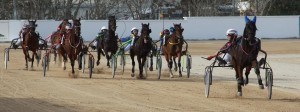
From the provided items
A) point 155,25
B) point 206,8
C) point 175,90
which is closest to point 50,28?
point 155,25

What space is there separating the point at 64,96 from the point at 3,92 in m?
1.88

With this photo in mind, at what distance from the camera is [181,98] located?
17.1 m

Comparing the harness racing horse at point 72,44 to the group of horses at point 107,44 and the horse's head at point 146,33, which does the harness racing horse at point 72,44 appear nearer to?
the group of horses at point 107,44

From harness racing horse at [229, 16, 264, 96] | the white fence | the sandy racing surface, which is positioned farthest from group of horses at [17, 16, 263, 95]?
the white fence

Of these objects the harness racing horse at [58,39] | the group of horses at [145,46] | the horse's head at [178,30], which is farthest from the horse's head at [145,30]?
the harness racing horse at [58,39]

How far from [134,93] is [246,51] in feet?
9.96

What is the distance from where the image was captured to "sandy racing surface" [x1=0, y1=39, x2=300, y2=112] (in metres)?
15.2

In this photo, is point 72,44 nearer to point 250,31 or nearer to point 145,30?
Result: point 145,30

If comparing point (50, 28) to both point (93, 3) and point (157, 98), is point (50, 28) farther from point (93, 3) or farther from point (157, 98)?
point (157, 98)

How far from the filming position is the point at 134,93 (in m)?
18.3

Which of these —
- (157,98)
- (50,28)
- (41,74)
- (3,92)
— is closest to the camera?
(157,98)

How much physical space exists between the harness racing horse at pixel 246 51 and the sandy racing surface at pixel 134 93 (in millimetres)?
686

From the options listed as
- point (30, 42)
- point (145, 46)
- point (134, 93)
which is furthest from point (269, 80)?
point (30, 42)

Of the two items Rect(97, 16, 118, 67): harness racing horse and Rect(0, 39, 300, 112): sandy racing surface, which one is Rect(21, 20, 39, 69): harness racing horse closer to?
Rect(0, 39, 300, 112): sandy racing surface
